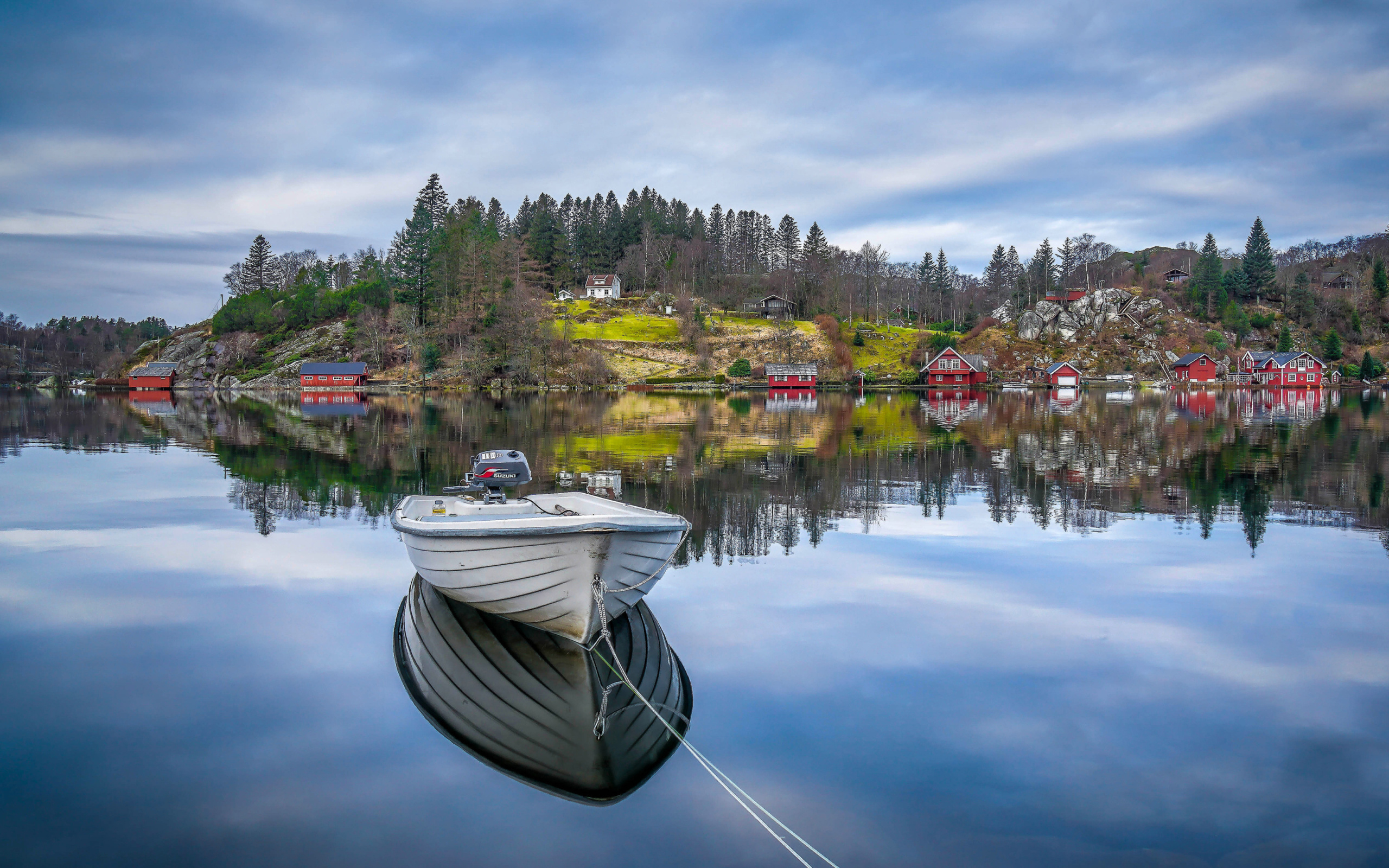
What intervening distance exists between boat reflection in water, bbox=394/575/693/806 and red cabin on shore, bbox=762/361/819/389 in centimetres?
8913

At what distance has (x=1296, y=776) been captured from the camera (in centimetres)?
740

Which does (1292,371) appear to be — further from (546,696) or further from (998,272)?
(546,696)

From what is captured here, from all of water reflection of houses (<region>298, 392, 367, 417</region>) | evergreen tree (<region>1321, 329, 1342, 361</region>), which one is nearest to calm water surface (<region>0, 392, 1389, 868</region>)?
water reflection of houses (<region>298, 392, 367, 417</region>)

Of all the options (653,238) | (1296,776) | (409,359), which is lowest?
(1296,776)

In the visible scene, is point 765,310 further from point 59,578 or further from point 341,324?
point 59,578

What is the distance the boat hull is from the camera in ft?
30.3

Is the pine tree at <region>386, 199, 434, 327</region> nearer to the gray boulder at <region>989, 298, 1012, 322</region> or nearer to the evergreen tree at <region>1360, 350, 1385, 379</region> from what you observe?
the gray boulder at <region>989, 298, 1012, 322</region>

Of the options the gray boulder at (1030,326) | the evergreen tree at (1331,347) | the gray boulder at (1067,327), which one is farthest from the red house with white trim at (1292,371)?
the gray boulder at (1030,326)

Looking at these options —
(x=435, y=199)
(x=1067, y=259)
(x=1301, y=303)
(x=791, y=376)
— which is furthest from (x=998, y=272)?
(x=435, y=199)

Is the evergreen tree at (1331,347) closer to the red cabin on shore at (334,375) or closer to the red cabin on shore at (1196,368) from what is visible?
the red cabin on shore at (1196,368)

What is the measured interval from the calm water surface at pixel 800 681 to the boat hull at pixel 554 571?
136 cm

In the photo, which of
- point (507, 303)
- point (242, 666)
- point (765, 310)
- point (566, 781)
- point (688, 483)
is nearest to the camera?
point (566, 781)

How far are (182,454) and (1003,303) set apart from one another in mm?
135691

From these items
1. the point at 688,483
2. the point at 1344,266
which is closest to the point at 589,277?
the point at 688,483
